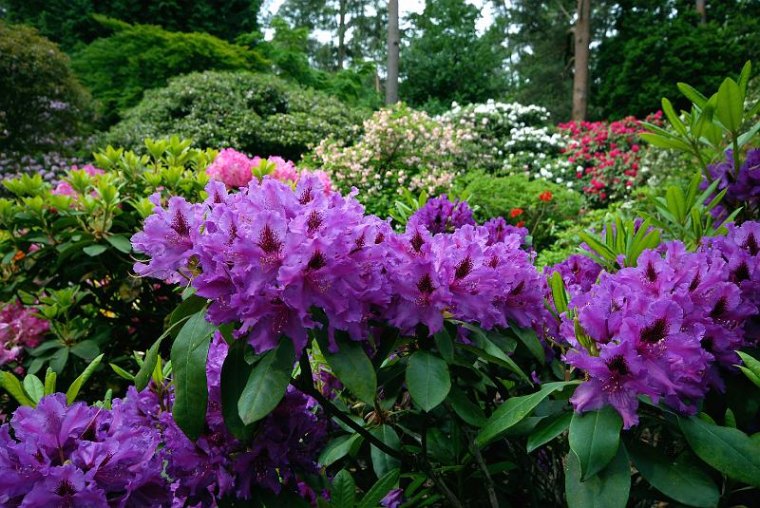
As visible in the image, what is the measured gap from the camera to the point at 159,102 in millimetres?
10562

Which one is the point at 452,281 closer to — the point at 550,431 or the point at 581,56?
the point at 550,431

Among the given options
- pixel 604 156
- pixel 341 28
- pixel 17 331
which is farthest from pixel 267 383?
pixel 341 28

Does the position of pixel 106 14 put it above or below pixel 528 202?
above

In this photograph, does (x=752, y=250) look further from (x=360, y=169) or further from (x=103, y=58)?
(x=103, y=58)

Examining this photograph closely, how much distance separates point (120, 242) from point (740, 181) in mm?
1896

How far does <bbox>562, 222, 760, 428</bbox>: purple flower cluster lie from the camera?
0.80 m

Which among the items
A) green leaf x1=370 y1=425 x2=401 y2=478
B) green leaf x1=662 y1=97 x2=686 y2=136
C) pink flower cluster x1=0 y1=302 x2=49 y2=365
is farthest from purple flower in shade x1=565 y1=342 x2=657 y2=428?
pink flower cluster x1=0 y1=302 x2=49 y2=365

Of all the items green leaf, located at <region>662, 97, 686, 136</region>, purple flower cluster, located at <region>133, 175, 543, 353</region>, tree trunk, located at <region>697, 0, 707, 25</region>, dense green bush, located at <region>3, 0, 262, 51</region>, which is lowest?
purple flower cluster, located at <region>133, 175, 543, 353</region>

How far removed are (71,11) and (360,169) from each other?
1449 centimetres

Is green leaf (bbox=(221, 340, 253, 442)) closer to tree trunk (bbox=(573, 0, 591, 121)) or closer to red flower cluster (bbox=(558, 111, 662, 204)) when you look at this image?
red flower cluster (bbox=(558, 111, 662, 204))

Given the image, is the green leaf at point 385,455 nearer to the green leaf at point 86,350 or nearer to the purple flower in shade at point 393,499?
the purple flower in shade at point 393,499

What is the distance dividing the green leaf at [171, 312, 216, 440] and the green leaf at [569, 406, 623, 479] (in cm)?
52

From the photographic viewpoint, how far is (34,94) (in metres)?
10.8

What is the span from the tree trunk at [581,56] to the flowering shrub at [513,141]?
2.51 metres
